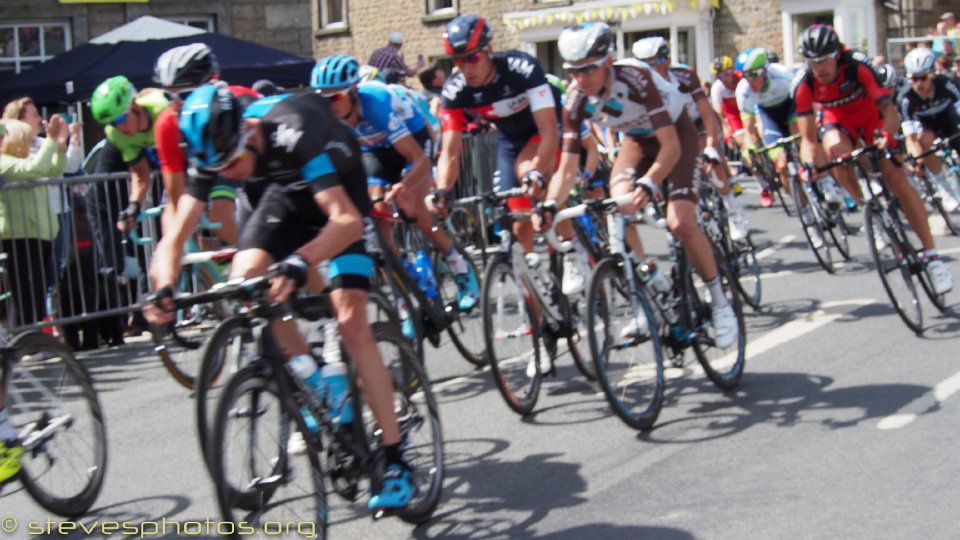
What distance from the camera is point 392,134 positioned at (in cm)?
817

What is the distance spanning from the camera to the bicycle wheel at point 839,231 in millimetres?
12234

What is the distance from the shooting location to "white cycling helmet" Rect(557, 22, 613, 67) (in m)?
7.27

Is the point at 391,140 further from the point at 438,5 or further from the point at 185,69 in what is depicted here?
the point at 438,5

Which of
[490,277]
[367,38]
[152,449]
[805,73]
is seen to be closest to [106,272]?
[152,449]

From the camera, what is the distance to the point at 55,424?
19.8ft

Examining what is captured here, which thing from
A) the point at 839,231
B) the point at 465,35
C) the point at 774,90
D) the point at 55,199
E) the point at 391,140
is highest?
the point at 465,35

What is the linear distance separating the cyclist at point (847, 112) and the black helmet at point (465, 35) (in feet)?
8.73

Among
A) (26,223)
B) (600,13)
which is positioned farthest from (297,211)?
(600,13)

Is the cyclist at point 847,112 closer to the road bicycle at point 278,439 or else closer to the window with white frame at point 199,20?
the road bicycle at point 278,439

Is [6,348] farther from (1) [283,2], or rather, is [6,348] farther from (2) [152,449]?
(1) [283,2]

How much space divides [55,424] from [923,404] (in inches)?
175

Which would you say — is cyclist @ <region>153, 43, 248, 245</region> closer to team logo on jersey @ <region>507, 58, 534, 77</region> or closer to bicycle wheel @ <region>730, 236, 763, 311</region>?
team logo on jersey @ <region>507, 58, 534, 77</region>

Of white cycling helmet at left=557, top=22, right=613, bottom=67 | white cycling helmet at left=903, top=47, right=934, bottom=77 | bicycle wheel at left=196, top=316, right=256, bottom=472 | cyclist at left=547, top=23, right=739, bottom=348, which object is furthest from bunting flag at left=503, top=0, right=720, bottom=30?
bicycle wheel at left=196, top=316, right=256, bottom=472

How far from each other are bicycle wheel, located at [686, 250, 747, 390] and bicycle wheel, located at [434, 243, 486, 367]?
1.68 metres
